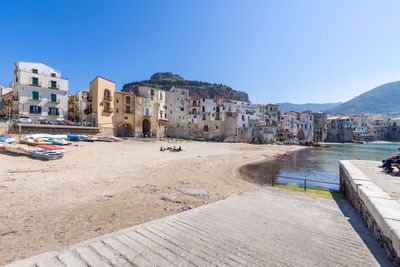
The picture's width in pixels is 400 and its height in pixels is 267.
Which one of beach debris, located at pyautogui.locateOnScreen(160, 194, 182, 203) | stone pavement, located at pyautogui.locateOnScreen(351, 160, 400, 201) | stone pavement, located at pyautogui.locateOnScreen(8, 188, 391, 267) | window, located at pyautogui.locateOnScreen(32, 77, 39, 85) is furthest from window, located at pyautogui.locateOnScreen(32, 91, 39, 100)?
stone pavement, located at pyautogui.locateOnScreen(351, 160, 400, 201)

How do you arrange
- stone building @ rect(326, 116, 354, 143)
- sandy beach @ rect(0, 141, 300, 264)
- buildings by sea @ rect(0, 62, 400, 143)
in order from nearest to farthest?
sandy beach @ rect(0, 141, 300, 264) < buildings by sea @ rect(0, 62, 400, 143) < stone building @ rect(326, 116, 354, 143)

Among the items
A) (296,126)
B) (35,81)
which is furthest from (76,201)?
(296,126)

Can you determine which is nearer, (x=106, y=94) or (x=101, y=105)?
(x=101, y=105)

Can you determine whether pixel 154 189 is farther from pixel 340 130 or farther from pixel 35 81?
pixel 340 130

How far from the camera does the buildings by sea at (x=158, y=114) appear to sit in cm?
3491

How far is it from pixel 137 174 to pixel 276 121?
6989 centimetres

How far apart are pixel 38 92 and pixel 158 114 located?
25570 millimetres

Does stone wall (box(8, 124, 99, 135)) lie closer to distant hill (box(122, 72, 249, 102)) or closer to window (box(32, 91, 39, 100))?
window (box(32, 91, 39, 100))

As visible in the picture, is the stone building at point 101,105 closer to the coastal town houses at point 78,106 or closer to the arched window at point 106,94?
the arched window at point 106,94

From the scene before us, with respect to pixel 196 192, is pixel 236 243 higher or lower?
higher

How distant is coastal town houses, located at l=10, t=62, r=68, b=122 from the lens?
3312 centimetres

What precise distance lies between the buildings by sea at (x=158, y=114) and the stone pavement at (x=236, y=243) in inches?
1506

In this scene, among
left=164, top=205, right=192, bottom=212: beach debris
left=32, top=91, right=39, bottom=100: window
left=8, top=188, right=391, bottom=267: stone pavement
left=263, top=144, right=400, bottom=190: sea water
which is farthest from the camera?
left=32, top=91, right=39, bottom=100: window

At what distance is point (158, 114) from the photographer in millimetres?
49500
